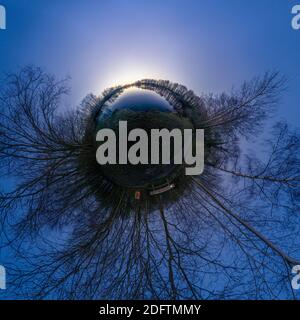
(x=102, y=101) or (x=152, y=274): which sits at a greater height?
(x=102, y=101)

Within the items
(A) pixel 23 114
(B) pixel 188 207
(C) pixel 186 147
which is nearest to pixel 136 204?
(B) pixel 188 207

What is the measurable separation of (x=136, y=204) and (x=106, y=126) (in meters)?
1.02

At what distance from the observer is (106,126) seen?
382cm

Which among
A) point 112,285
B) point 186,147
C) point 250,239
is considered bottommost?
point 112,285

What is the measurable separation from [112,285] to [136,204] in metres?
0.97

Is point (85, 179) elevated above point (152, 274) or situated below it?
above

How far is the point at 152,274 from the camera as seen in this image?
12.1 feet
